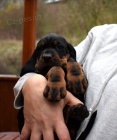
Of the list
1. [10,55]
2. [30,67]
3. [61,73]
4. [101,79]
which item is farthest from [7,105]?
[101,79]

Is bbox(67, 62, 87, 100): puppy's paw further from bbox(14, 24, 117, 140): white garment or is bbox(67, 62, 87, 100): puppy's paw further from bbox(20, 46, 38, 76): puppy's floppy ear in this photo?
bbox(20, 46, 38, 76): puppy's floppy ear

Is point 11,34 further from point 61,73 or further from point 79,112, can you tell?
point 79,112

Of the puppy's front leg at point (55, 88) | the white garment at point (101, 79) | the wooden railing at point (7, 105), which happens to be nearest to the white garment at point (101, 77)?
the white garment at point (101, 79)

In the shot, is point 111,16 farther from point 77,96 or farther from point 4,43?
point 77,96

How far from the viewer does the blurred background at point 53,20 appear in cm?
309

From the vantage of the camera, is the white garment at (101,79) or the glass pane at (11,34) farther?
the glass pane at (11,34)

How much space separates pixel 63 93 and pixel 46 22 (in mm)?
2030

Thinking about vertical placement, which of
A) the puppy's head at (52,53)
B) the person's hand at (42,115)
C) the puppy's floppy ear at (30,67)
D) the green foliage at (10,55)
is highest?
the puppy's head at (52,53)

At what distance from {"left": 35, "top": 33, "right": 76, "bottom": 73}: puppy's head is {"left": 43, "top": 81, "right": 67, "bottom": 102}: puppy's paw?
0.27 metres

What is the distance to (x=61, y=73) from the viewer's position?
1430 mm

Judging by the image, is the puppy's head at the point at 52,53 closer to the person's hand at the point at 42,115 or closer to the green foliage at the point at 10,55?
the person's hand at the point at 42,115

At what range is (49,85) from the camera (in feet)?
4.33

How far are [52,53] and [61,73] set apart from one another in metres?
0.25

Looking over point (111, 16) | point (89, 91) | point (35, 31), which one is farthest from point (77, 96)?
point (35, 31)
